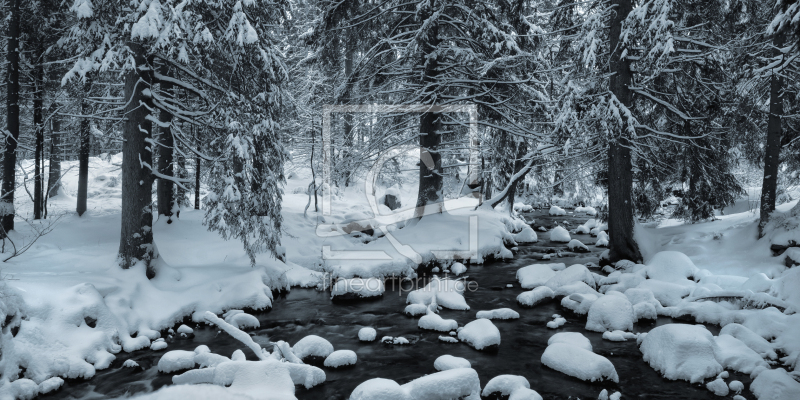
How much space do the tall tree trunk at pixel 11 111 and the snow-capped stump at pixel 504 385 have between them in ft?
41.2

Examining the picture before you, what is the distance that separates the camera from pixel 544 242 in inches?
712

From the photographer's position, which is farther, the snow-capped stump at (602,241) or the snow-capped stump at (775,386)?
the snow-capped stump at (602,241)

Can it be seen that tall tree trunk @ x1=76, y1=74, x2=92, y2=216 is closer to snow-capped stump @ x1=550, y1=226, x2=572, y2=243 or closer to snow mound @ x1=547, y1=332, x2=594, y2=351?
snow mound @ x1=547, y1=332, x2=594, y2=351

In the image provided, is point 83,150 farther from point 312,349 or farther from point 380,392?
point 380,392

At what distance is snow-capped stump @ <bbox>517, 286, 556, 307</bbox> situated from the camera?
10250 mm

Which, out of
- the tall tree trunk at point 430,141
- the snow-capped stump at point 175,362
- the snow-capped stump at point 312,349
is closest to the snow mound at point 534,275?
the tall tree trunk at point 430,141

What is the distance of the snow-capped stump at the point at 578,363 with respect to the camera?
6672 mm

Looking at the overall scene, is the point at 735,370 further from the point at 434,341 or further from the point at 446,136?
the point at 446,136

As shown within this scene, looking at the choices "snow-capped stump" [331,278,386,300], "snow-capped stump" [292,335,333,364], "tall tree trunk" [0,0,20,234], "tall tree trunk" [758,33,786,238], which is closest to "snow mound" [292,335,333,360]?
"snow-capped stump" [292,335,333,364]

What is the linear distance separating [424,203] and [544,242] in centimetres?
576

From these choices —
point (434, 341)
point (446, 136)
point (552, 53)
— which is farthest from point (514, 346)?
point (552, 53)

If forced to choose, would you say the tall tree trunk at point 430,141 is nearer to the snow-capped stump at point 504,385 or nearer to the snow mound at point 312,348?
the snow mound at point 312,348

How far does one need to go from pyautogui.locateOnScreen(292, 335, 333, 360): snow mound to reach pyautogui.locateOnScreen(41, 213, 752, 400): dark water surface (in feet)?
1.32

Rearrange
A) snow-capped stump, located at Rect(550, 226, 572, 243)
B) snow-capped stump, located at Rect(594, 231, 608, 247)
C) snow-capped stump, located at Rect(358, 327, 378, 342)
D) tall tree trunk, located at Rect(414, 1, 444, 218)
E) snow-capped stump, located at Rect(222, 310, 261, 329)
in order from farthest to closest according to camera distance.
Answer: snow-capped stump, located at Rect(550, 226, 572, 243) → snow-capped stump, located at Rect(594, 231, 608, 247) → tall tree trunk, located at Rect(414, 1, 444, 218) → snow-capped stump, located at Rect(222, 310, 261, 329) → snow-capped stump, located at Rect(358, 327, 378, 342)
